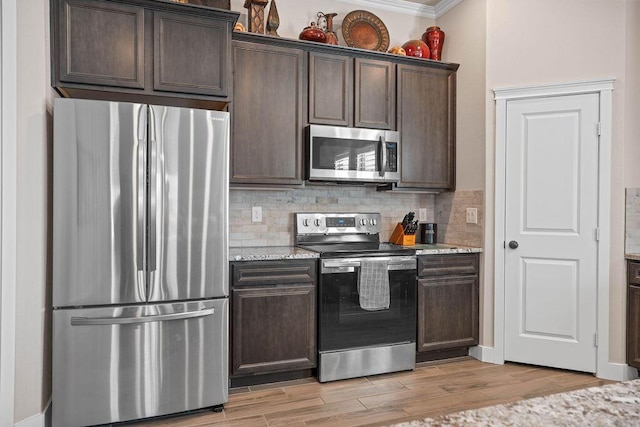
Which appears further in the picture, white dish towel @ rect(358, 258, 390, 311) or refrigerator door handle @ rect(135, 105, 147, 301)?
white dish towel @ rect(358, 258, 390, 311)

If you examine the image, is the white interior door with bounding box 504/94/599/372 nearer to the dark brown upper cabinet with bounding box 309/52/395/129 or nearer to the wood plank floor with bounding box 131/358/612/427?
the wood plank floor with bounding box 131/358/612/427

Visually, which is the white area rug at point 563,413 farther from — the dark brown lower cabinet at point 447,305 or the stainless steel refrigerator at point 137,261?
the dark brown lower cabinet at point 447,305

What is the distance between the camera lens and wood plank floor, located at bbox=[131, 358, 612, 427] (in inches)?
97.0

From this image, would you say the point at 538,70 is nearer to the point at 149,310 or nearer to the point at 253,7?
the point at 253,7

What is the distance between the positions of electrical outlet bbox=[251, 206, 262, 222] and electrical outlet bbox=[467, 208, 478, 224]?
1769 mm

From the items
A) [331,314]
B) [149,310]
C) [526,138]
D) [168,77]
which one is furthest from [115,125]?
[526,138]

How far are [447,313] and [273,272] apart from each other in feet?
4.86

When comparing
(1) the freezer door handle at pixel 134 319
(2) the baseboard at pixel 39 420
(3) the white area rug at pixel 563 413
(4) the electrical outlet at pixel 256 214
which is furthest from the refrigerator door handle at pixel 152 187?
(3) the white area rug at pixel 563 413

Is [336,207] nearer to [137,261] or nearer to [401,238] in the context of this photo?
[401,238]

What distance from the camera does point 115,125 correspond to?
2295 mm

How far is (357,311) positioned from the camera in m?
3.04

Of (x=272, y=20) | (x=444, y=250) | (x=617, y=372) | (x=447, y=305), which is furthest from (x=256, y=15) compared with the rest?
(x=617, y=372)

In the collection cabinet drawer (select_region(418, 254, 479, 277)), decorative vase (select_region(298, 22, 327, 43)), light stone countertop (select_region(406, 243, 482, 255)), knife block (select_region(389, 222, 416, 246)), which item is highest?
decorative vase (select_region(298, 22, 327, 43))

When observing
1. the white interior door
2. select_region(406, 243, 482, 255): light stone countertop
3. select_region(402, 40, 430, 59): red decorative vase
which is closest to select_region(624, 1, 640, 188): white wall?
the white interior door
